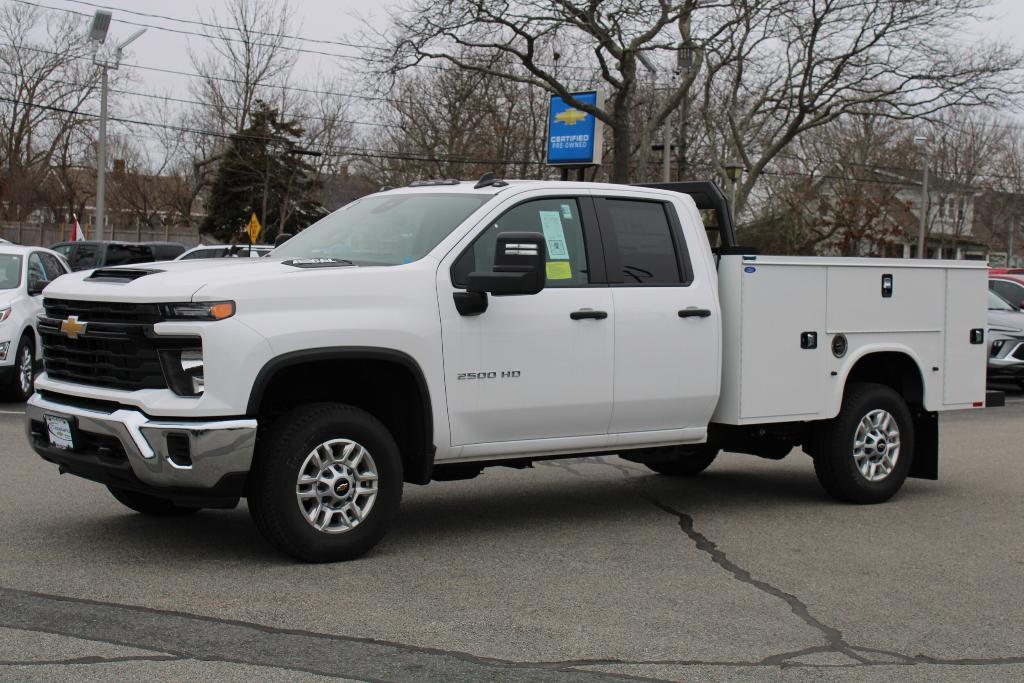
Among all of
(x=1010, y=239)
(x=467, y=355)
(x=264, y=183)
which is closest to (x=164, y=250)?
(x=264, y=183)

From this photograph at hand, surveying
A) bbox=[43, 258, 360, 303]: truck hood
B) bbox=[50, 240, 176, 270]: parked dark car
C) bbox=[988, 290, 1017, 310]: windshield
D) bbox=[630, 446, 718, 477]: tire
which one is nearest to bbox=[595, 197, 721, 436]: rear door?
bbox=[630, 446, 718, 477]: tire

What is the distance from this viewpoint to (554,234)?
7.31 metres

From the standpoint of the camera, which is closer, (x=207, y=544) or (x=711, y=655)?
(x=711, y=655)

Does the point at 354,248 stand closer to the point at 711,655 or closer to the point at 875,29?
the point at 711,655

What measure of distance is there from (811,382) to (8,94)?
55.4m

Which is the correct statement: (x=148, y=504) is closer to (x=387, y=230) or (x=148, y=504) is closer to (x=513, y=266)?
(x=387, y=230)

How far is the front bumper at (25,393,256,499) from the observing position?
5.91 meters

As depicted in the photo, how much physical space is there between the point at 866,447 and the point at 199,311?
190 inches

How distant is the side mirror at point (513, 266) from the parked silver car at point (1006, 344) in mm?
13148

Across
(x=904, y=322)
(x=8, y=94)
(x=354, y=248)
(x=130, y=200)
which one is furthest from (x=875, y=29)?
(x=130, y=200)

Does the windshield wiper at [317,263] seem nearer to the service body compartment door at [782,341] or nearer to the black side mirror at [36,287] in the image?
the service body compartment door at [782,341]

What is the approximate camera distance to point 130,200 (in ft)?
245

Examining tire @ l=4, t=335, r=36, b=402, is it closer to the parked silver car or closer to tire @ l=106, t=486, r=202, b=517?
tire @ l=106, t=486, r=202, b=517

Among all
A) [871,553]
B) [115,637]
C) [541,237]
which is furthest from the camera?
[871,553]
